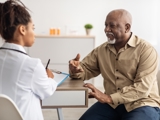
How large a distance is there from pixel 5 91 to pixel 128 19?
1.09m

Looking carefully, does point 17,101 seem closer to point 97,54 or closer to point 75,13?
point 97,54

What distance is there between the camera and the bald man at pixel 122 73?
6.05 feet

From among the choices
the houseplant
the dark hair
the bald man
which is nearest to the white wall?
the houseplant

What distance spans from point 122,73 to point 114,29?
0.32m

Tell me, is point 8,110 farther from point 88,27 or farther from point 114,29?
point 88,27

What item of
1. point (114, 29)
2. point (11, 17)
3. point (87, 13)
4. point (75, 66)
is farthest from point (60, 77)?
point (87, 13)

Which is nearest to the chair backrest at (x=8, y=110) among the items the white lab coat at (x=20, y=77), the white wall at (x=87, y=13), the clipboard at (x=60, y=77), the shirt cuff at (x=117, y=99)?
the white lab coat at (x=20, y=77)

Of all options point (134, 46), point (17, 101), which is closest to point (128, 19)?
point (134, 46)

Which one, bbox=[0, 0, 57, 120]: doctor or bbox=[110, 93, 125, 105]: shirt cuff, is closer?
bbox=[0, 0, 57, 120]: doctor

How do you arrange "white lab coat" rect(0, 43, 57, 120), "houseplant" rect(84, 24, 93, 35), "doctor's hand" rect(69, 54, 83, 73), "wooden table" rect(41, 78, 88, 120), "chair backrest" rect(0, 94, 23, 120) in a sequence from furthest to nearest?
"houseplant" rect(84, 24, 93, 35) < "doctor's hand" rect(69, 54, 83, 73) < "wooden table" rect(41, 78, 88, 120) < "white lab coat" rect(0, 43, 57, 120) < "chair backrest" rect(0, 94, 23, 120)

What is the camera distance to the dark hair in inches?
52.4

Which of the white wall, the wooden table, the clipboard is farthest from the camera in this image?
the white wall

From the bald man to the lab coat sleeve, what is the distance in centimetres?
45

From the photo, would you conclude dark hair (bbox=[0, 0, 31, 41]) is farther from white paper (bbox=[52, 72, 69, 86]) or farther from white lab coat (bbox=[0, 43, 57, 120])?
white paper (bbox=[52, 72, 69, 86])
